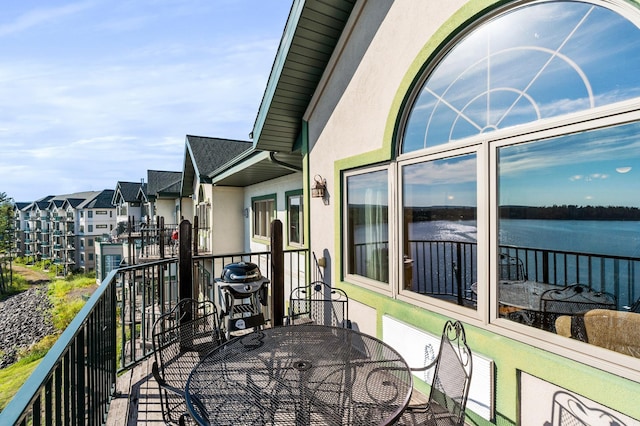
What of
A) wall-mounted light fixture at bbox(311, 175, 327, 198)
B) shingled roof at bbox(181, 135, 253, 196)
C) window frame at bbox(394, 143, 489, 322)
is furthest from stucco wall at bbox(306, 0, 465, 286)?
shingled roof at bbox(181, 135, 253, 196)

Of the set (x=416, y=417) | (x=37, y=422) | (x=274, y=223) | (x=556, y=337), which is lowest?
(x=416, y=417)

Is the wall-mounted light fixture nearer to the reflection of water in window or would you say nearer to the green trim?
the green trim

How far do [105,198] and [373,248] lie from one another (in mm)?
47503

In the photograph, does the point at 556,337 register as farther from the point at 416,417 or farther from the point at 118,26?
the point at 118,26

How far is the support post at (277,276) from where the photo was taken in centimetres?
408

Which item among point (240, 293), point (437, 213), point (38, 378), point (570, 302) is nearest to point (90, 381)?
point (38, 378)

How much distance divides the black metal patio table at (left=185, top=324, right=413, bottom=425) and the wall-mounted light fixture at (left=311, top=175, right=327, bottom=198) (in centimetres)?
235

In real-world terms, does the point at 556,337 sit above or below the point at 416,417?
above

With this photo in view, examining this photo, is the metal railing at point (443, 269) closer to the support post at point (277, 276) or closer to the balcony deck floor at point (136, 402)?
the support post at point (277, 276)

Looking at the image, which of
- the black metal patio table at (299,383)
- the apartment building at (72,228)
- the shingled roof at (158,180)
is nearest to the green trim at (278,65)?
the black metal patio table at (299,383)

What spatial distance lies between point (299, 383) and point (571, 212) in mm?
2923

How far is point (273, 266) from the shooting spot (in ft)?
13.7

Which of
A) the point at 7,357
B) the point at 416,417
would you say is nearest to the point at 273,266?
the point at 416,417

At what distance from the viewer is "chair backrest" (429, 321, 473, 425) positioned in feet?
6.22
